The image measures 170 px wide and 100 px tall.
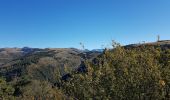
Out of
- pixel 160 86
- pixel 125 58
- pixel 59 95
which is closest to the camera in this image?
pixel 160 86

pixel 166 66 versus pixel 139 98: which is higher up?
pixel 166 66

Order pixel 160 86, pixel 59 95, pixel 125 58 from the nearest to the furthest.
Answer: pixel 160 86 < pixel 125 58 < pixel 59 95

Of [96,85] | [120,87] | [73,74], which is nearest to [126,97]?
[120,87]

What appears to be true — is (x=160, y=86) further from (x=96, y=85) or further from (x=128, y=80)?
(x=96, y=85)

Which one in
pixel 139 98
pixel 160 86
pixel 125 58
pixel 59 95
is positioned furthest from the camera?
pixel 59 95

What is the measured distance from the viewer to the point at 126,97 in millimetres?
14773

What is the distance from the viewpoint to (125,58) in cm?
1548

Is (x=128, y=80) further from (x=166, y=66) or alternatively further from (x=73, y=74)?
(x=73, y=74)

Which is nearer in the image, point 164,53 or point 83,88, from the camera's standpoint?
point 83,88

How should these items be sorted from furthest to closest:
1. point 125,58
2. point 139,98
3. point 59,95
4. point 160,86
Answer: point 59,95, point 125,58, point 139,98, point 160,86

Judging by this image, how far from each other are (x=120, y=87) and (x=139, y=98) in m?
0.99

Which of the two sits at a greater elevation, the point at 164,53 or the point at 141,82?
the point at 164,53

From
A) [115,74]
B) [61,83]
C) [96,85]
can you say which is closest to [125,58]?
[115,74]

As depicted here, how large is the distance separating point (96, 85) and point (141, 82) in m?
2.08
